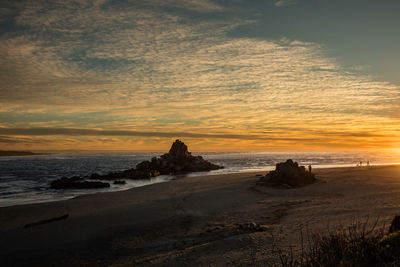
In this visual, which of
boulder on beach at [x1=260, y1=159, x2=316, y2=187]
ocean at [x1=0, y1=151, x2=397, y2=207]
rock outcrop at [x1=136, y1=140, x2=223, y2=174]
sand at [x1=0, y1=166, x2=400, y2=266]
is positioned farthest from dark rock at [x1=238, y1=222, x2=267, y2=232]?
rock outcrop at [x1=136, y1=140, x2=223, y2=174]

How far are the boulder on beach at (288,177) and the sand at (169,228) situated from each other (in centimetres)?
543

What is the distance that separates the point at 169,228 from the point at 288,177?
15952 mm

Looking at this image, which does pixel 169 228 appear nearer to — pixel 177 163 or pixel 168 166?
pixel 168 166

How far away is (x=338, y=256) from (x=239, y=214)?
9157 millimetres

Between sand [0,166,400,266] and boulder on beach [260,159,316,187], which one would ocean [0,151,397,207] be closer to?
sand [0,166,400,266]

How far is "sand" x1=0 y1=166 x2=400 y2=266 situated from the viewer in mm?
8492

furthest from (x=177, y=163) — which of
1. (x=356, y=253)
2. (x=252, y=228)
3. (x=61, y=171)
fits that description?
(x=356, y=253)

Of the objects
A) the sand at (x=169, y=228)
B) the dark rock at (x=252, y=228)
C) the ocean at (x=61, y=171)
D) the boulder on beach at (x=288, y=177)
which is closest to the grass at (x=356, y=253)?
the sand at (x=169, y=228)

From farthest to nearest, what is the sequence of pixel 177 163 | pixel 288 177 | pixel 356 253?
pixel 177 163
pixel 288 177
pixel 356 253

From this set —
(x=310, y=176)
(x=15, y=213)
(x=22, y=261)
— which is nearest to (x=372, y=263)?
(x=22, y=261)

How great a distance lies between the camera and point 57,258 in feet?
30.5

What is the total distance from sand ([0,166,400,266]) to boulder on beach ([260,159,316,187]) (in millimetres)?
5427

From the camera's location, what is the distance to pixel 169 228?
12117mm

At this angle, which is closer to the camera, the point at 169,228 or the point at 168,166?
the point at 169,228
